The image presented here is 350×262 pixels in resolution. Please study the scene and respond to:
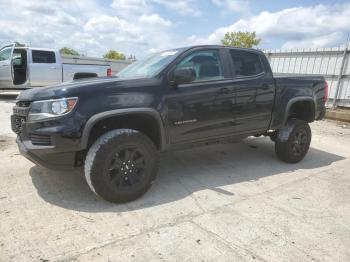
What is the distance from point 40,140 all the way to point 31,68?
10103mm

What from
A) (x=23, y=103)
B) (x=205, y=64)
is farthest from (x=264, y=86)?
(x=23, y=103)

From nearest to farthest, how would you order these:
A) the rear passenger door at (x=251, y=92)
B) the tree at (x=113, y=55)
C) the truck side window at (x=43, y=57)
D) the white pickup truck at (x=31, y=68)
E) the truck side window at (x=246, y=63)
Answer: the rear passenger door at (x=251, y=92)
the truck side window at (x=246, y=63)
the white pickup truck at (x=31, y=68)
the truck side window at (x=43, y=57)
the tree at (x=113, y=55)

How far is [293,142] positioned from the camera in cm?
536

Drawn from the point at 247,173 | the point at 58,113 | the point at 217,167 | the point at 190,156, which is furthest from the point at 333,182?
the point at 58,113

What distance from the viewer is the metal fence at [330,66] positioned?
10992 mm

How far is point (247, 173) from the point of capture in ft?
16.0

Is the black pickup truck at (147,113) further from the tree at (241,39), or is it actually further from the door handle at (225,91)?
the tree at (241,39)

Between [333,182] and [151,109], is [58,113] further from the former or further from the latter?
[333,182]

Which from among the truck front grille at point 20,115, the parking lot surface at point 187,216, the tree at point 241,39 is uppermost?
the tree at point 241,39

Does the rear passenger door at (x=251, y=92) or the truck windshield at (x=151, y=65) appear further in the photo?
Answer: the rear passenger door at (x=251, y=92)

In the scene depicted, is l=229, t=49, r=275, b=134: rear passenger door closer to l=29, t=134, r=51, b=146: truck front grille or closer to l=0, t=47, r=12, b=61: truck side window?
l=29, t=134, r=51, b=146: truck front grille

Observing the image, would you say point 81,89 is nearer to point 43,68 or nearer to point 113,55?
point 43,68

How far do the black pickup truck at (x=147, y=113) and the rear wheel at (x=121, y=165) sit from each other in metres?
0.01

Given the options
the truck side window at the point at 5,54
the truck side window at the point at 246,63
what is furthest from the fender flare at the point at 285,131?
the truck side window at the point at 5,54
